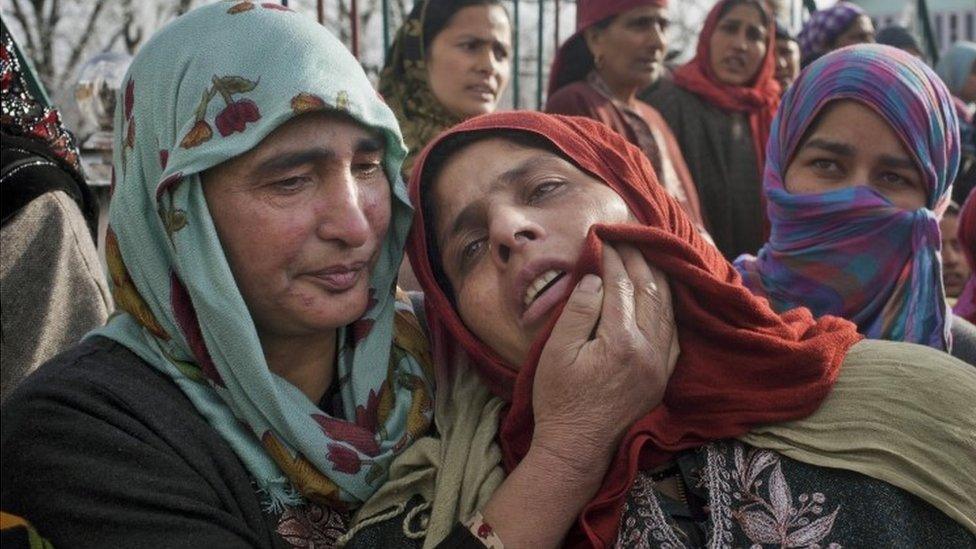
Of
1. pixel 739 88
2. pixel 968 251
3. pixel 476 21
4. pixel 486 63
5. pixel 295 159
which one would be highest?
pixel 295 159

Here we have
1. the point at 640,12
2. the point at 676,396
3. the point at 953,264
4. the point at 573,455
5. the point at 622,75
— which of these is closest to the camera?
the point at 573,455

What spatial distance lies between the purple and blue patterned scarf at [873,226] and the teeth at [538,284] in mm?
1104

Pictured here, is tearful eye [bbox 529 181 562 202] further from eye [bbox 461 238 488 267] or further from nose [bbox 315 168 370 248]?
nose [bbox 315 168 370 248]

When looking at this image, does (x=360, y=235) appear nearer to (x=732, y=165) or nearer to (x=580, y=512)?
(x=580, y=512)

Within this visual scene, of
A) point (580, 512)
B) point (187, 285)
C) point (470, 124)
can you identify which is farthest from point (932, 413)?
point (187, 285)

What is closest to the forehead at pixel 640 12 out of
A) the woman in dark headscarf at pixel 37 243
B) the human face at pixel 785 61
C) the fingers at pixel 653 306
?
the human face at pixel 785 61

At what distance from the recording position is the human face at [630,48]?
5.04m

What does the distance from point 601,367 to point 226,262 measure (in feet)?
2.23

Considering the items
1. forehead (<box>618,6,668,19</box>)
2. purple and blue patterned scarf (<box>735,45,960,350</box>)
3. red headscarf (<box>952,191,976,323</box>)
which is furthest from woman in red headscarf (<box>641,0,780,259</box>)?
purple and blue patterned scarf (<box>735,45,960,350</box>)

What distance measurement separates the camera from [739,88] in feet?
18.2

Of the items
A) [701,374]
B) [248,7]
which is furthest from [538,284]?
[248,7]

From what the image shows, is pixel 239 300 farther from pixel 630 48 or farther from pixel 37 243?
pixel 630 48

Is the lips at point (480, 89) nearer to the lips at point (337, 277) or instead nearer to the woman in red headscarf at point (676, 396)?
the woman in red headscarf at point (676, 396)

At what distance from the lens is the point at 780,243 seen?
2928 millimetres
